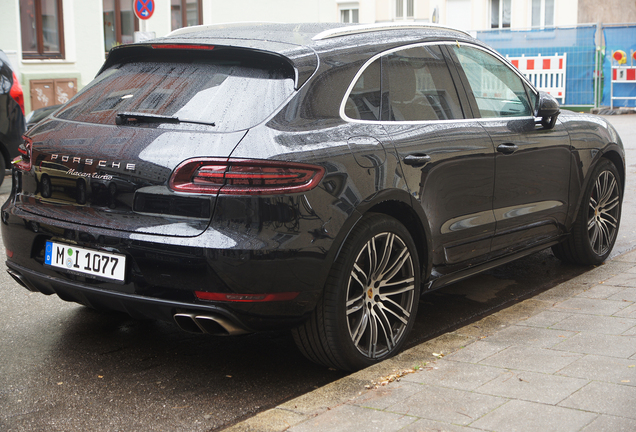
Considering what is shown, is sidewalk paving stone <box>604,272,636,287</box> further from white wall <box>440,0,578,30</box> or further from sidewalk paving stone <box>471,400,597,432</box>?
white wall <box>440,0,578,30</box>

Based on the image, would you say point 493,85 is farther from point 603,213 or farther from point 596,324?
point 603,213

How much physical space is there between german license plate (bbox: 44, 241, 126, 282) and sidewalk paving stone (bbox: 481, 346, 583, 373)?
174cm

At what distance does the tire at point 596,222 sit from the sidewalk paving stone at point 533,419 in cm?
301

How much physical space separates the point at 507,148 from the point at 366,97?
4.01 feet

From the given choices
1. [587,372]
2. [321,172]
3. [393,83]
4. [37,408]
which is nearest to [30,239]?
[37,408]

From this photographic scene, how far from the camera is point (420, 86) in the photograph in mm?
4453

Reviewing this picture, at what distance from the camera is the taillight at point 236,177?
338 centimetres

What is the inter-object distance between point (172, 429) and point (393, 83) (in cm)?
207

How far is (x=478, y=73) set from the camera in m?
5.02

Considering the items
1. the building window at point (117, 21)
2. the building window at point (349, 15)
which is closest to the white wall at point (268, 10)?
the building window at point (117, 21)

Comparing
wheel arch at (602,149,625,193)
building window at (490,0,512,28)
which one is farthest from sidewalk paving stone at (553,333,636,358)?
building window at (490,0,512,28)

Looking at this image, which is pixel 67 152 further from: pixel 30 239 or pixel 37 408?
pixel 37 408

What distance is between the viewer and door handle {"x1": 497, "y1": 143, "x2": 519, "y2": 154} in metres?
4.81

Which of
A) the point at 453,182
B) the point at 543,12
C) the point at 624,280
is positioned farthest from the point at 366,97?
the point at 543,12
